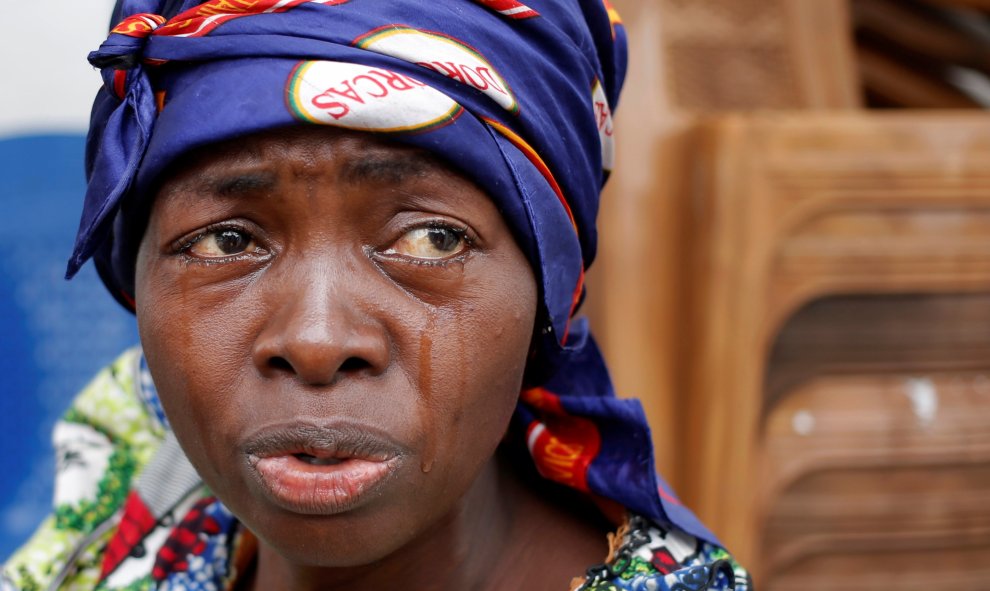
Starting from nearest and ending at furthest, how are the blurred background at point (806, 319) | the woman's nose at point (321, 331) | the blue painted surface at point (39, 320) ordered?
1. the woman's nose at point (321, 331)
2. the blurred background at point (806, 319)
3. the blue painted surface at point (39, 320)

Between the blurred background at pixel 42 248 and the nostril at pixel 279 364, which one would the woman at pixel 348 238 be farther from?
the blurred background at pixel 42 248

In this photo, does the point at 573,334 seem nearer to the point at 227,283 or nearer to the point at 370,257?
the point at 370,257

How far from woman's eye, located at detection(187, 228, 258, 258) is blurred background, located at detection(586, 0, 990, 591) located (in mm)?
1424

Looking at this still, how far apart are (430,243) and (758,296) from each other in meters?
1.36

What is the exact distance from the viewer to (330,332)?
1005mm

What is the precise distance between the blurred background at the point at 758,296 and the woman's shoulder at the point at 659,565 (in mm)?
1029

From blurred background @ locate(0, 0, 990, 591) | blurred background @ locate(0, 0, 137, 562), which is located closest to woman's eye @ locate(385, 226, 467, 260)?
blurred background @ locate(0, 0, 990, 591)

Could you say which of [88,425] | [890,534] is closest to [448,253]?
[88,425]

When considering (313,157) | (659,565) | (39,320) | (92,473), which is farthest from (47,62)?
(659,565)

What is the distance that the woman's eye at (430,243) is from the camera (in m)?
1.11

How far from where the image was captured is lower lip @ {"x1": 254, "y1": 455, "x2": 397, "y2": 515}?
40.7 inches

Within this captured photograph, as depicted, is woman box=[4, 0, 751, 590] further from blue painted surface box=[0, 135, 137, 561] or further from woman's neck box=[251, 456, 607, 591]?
blue painted surface box=[0, 135, 137, 561]

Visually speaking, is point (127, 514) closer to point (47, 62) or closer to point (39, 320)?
point (39, 320)

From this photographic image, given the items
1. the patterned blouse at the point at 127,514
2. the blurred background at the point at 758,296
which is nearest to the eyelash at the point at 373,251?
the patterned blouse at the point at 127,514
